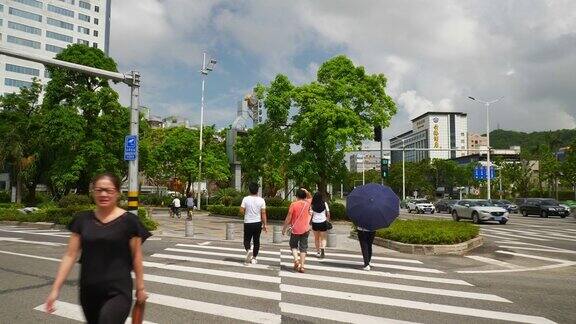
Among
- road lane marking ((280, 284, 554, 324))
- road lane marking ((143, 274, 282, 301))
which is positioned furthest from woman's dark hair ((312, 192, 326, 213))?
road lane marking ((143, 274, 282, 301))

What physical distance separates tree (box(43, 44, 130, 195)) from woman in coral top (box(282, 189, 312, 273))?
2367 centimetres

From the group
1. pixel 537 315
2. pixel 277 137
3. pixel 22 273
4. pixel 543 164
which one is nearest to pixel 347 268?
pixel 537 315

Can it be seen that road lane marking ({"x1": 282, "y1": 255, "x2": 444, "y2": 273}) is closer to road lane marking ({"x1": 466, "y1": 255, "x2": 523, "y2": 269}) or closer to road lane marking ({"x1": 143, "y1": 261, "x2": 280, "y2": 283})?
Result: road lane marking ({"x1": 466, "y1": 255, "x2": 523, "y2": 269})

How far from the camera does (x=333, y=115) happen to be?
25875 mm

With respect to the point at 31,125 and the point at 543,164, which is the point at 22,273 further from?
the point at 543,164

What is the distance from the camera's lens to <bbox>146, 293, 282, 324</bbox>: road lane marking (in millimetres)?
6020

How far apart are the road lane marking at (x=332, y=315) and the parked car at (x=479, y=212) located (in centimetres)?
2331

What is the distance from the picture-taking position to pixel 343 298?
7219 mm

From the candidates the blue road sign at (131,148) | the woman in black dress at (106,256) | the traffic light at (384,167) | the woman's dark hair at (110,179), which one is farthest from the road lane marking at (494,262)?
the traffic light at (384,167)

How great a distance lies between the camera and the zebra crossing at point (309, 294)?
620 cm

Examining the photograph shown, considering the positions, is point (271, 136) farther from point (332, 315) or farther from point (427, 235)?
point (332, 315)

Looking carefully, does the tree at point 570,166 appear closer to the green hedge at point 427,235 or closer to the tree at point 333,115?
the tree at point 333,115

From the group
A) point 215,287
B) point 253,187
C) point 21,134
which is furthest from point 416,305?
point 21,134

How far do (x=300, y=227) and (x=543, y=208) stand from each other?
1410 inches
